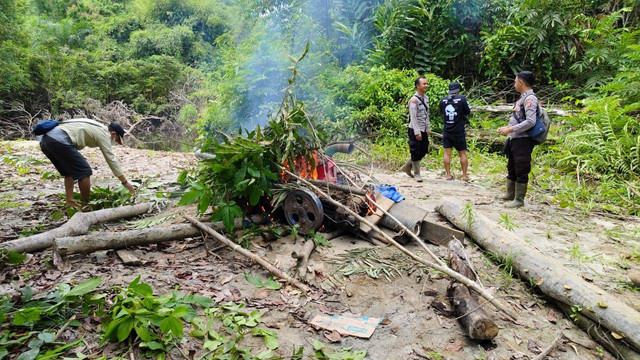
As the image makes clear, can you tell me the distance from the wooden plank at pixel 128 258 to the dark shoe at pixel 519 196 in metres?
5.26

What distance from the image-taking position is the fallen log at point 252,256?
11.0ft

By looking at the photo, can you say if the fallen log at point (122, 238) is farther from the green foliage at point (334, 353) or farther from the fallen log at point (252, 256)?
the green foliage at point (334, 353)

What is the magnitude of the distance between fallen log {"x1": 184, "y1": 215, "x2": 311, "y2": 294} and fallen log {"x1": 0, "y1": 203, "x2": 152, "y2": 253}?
49.0 inches

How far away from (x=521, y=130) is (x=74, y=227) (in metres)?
5.86

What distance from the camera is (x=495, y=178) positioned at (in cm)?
750

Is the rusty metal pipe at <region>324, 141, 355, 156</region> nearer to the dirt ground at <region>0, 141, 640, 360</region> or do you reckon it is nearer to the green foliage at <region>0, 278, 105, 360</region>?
the dirt ground at <region>0, 141, 640, 360</region>

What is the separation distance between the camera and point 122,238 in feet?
12.2

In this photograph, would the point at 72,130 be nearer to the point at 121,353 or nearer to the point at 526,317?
the point at 121,353

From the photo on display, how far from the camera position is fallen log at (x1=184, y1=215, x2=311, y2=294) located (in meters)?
3.36

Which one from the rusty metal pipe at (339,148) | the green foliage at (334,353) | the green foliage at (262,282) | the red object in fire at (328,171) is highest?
the rusty metal pipe at (339,148)

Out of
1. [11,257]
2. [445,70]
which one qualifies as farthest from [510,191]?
[445,70]

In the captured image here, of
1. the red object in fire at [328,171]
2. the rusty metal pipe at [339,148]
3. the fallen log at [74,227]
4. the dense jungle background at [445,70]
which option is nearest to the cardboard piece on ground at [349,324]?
the red object in fire at [328,171]

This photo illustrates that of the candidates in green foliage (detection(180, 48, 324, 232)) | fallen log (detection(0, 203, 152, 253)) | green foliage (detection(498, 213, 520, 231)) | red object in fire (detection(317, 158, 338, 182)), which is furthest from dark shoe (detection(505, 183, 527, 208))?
fallen log (detection(0, 203, 152, 253))

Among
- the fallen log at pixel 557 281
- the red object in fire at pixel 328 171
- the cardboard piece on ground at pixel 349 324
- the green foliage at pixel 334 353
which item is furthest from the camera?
the red object in fire at pixel 328 171
